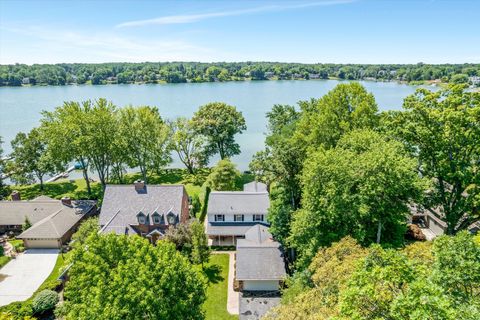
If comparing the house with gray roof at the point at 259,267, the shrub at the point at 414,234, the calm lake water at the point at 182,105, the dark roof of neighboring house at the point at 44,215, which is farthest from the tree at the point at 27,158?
the shrub at the point at 414,234

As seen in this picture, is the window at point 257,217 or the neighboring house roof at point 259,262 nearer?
the neighboring house roof at point 259,262

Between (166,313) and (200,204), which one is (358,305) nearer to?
(166,313)

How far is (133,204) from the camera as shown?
35.9 meters

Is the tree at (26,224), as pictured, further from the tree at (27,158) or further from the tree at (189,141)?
the tree at (189,141)

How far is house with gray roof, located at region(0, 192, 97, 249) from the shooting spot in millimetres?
35250

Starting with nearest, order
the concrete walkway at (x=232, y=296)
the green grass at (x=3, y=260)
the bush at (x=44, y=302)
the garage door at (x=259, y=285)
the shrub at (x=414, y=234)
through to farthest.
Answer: the bush at (x=44, y=302)
the concrete walkway at (x=232, y=296)
the garage door at (x=259, y=285)
the green grass at (x=3, y=260)
the shrub at (x=414, y=234)

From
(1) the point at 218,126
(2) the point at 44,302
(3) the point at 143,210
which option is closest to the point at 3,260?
(2) the point at 44,302

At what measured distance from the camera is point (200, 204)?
142 ft

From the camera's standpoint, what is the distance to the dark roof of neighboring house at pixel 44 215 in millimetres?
35312

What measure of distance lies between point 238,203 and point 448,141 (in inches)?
860

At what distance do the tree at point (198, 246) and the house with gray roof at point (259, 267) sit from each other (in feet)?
10.1

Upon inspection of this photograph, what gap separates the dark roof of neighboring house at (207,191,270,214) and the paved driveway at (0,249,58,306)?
1688 cm

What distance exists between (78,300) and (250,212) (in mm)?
21084

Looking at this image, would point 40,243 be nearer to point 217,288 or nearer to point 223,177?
point 217,288
